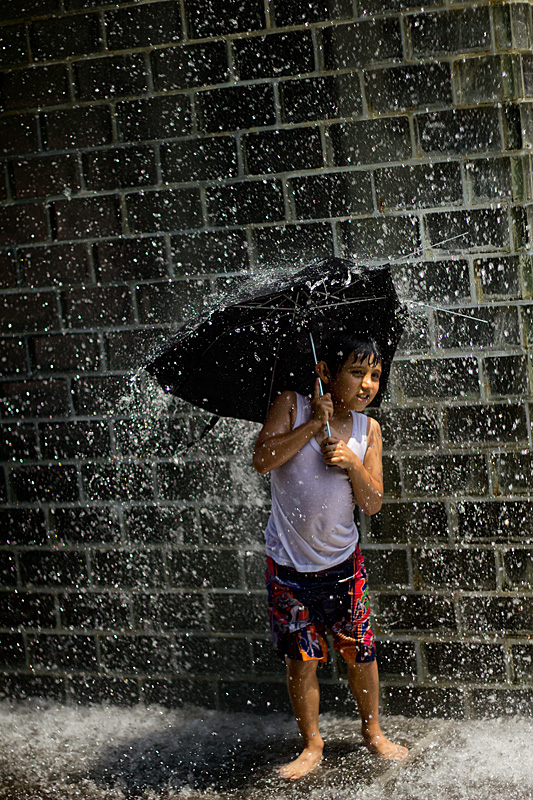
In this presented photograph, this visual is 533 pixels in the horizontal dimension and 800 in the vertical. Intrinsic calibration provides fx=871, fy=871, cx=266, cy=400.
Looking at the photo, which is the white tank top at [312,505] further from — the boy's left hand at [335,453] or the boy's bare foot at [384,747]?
the boy's bare foot at [384,747]

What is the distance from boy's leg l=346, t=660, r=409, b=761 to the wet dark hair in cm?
122

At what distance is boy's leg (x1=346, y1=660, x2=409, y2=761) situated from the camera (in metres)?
3.55

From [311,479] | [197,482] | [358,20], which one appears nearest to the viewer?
[311,479]

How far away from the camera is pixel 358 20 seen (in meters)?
3.82

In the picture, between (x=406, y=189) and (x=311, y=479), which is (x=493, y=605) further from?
(x=406, y=189)

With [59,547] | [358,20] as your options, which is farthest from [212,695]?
[358,20]

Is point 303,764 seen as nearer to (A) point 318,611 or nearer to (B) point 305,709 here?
(B) point 305,709

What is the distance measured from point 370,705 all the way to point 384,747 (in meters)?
0.22

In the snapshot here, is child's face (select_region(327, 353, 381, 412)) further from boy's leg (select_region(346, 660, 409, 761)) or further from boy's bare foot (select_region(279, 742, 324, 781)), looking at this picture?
boy's bare foot (select_region(279, 742, 324, 781))

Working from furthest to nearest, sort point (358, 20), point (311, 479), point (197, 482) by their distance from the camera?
point (197, 482)
point (358, 20)
point (311, 479)

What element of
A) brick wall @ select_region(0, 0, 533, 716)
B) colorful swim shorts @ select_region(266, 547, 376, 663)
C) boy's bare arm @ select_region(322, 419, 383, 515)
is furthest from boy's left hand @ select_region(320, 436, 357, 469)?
brick wall @ select_region(0, 0, 533, 716)

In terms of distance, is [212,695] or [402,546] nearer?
[402,546]

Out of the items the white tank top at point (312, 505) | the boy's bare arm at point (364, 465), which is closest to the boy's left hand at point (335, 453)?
the boy's bare arm at point (364, 465)

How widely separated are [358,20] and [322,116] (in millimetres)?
429
